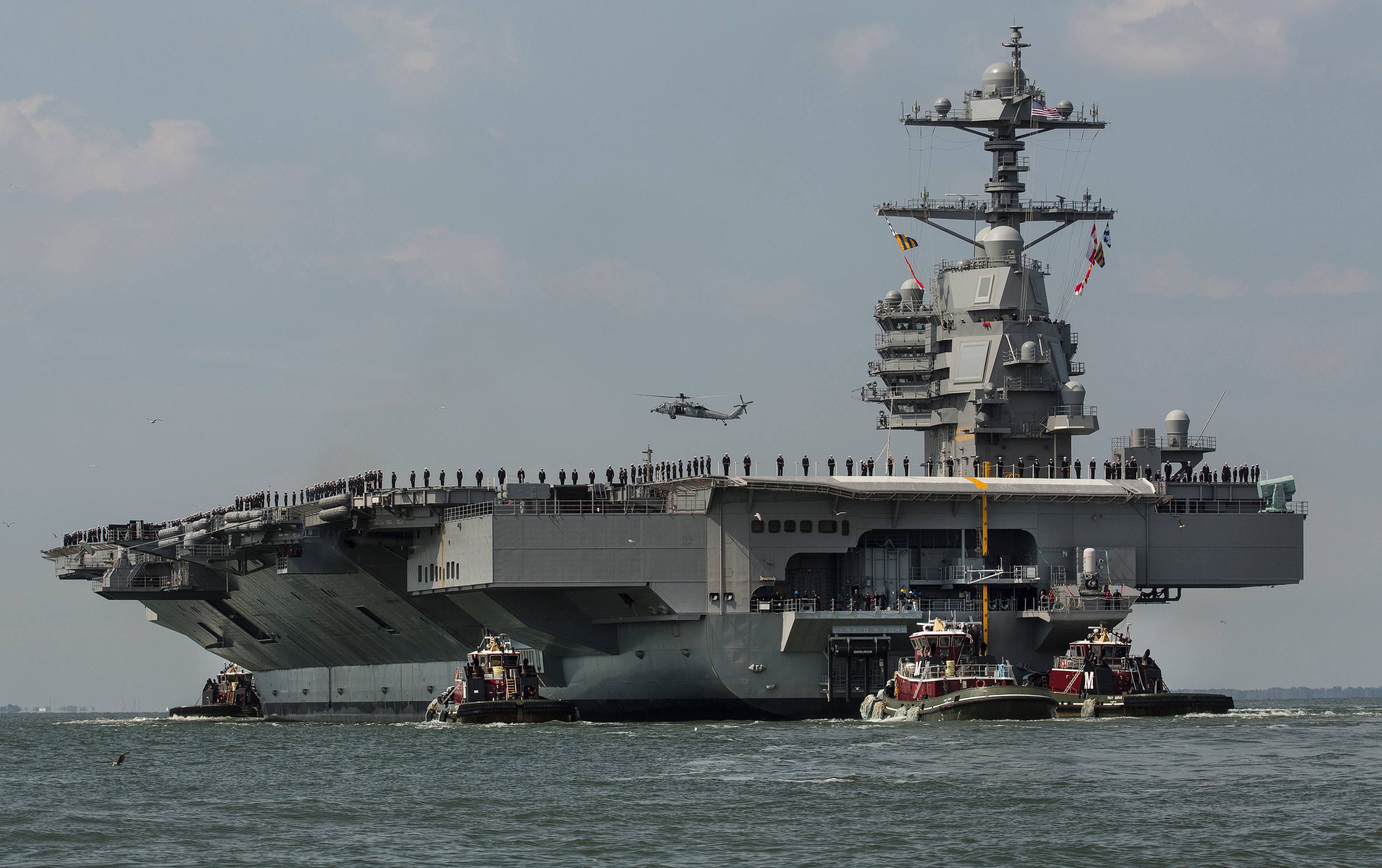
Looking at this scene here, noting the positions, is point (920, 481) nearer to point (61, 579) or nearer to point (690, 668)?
point (690, 668)

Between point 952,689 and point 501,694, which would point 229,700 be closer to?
point 501,694

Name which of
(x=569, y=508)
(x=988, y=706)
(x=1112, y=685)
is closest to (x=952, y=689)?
(x=988, y=706)

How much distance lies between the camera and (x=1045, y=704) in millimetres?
43688

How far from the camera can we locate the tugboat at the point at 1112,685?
45.5m

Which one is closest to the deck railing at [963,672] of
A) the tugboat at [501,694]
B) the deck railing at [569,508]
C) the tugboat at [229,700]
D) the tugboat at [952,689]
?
the tugboat at [952,689]

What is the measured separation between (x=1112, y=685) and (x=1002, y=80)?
62.9 ft

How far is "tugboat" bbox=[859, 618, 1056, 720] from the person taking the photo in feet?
141

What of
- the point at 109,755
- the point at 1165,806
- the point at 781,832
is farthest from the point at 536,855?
the point at 109,755

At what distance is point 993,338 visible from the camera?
5478 cm

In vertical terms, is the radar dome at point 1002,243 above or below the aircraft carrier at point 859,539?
above

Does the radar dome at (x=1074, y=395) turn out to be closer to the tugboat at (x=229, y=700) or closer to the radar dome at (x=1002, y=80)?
the radar dome at (x=1002, y=80)

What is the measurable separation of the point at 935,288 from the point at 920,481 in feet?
35.4

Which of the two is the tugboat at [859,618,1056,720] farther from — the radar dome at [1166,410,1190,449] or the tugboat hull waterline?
the radar dome at [1166,410,1190,449]

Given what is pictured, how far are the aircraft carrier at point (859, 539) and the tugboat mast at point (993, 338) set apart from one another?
0.25 feet
